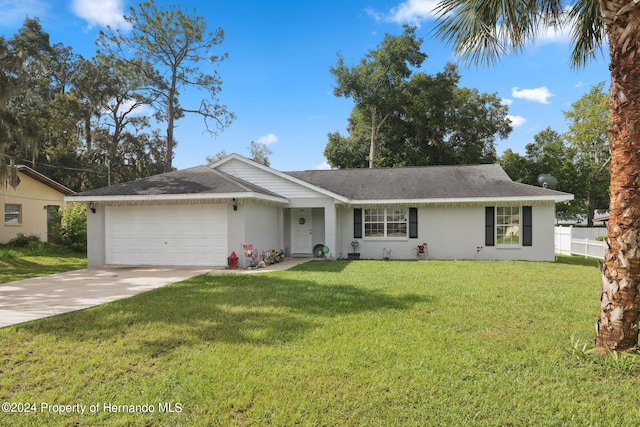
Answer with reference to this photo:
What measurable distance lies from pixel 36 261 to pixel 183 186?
7.77 meters

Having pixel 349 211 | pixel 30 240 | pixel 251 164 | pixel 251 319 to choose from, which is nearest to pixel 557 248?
pixel 349 211

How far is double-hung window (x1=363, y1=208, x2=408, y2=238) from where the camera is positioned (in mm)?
15883

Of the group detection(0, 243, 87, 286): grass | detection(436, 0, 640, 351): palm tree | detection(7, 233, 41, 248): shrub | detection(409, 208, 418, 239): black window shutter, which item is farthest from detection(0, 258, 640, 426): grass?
detection(7, 233, 41, 248): shrub

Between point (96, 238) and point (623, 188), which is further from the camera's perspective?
point (96, 238)

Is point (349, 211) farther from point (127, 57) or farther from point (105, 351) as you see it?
point (127, 57)

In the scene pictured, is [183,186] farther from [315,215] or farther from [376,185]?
[376,185]

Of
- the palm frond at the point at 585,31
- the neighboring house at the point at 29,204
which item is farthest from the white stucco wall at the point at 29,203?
the palm frond at the point at 585,31

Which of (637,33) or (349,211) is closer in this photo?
(637,33)

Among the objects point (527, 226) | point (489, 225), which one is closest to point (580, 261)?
point (527, 226)

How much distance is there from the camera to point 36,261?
15.1m

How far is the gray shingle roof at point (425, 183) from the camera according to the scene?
14820 mm

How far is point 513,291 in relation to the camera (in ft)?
27.1

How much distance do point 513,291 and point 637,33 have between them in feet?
18.4

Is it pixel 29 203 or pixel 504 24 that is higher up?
pixel 504 24
